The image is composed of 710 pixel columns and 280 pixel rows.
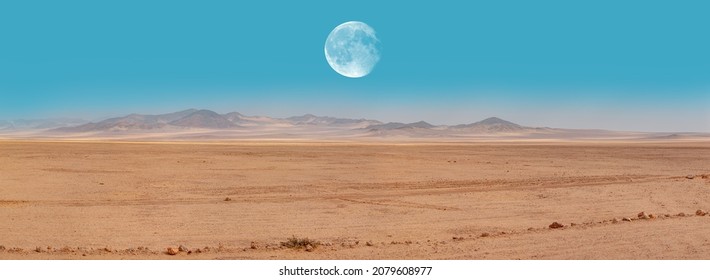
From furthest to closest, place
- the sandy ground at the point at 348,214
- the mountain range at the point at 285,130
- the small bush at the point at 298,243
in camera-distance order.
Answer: the mountain range at the point at 285,130
the small bush at the point at 298,243
the sandy ground at the point at 348,214

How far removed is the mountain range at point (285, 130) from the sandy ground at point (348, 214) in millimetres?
119399

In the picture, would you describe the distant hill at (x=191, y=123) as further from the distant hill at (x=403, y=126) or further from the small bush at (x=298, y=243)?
the small bush at (x=298, y=243)

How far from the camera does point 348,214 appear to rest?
42.7ft

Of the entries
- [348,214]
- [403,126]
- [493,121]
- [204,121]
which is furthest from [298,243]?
[204,121]

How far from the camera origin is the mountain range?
149750mm

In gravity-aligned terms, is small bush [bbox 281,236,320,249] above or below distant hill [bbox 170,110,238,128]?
below

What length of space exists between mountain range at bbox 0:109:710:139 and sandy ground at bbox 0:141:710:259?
119399 millimetres

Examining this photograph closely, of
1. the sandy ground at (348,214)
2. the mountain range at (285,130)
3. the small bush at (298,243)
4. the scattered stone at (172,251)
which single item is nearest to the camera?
the scattered stone at (172,251)

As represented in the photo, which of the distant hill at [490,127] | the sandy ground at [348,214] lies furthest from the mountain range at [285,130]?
the sandy ground at [348,214]

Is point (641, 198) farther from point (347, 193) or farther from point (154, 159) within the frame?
point (154, 159)

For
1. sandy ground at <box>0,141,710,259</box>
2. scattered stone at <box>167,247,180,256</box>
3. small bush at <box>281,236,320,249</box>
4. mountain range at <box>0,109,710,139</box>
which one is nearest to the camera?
scattered stone at <box>167,247,180,256</box>

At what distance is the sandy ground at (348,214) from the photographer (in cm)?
907

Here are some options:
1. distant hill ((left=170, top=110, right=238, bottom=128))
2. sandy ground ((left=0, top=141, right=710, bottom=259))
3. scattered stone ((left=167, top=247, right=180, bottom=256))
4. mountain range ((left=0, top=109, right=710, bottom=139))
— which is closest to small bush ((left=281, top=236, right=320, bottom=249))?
sandy ground ((left=0, top=141, right=710, bottom=259))

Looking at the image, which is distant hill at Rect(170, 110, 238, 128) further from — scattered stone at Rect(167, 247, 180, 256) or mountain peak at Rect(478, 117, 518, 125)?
scattered stone at Rect(167, 247, 180, 256)
